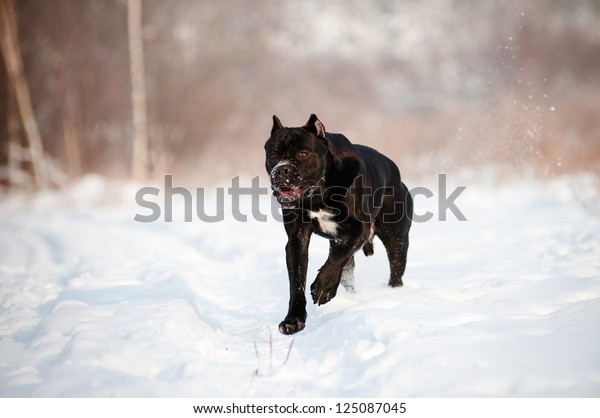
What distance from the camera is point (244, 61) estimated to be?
18.8 metres

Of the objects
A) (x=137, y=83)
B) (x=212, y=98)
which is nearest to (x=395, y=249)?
(x=137, y=83)

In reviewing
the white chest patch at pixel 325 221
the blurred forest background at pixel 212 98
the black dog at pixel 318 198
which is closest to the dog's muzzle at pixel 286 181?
the black dog at pixel 318 198

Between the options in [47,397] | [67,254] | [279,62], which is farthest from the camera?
[279,62]

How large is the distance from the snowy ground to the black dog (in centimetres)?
23

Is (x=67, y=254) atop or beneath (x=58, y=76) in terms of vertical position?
beneath

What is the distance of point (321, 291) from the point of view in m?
3.17

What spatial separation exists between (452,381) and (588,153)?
8235 mm

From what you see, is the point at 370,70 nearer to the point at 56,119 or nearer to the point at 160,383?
the point at 56,119

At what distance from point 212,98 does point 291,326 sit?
1588 cm

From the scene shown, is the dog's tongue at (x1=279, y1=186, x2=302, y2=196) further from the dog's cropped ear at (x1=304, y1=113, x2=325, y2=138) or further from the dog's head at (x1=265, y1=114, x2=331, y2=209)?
the dog's cropped ear at (x1=304, y1=113, x2=325, y2=138)

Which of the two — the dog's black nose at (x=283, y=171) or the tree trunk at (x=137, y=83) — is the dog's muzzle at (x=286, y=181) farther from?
the tree trunk at (x=137, y=83)

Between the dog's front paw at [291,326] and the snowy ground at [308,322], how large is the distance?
6cm

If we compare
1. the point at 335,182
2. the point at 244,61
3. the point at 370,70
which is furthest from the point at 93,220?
the point at 370,70

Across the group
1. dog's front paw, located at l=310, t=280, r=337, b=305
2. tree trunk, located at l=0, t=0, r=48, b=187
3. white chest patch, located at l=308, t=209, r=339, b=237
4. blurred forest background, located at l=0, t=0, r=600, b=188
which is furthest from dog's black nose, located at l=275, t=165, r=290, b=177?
tree trunk, located at l=0, t=0, r=48, b=187
